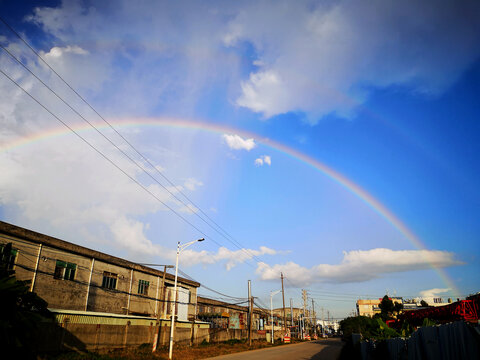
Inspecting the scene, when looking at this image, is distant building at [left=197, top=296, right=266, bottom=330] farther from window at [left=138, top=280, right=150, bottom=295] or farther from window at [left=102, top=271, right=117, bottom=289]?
window at [left=102, top=271, right=117, bottom=289]

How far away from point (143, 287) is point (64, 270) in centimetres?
1291

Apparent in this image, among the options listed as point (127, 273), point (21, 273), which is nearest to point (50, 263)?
point (21, 273)

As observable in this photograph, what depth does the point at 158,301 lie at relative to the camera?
42.8m

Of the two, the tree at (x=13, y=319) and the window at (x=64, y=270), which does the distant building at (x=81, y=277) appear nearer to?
the window at (x=64, y=270)

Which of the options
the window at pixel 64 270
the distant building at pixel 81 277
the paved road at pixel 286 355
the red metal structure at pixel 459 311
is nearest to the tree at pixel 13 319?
the distant building at pixel 81 277

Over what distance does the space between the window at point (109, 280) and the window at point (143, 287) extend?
15.4 ft

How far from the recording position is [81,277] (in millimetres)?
Result: 31922

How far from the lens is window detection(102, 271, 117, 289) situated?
3484cm

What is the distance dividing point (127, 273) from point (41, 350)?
16.9 meters

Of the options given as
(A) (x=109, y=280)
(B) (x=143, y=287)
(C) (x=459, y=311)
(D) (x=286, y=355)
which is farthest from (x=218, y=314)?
(C) (x=459, y=311)

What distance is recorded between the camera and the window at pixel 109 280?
34844 millimetres

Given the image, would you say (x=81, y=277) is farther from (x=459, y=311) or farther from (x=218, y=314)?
(x=218, y=314)

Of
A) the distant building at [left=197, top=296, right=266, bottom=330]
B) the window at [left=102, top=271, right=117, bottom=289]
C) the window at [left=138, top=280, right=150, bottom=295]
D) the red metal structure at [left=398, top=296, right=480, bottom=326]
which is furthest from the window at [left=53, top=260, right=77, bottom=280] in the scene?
the red metal structure at [left=398, top=296, right=480, bottom=326]

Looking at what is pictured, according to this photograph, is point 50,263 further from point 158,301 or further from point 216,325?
point 216,325
